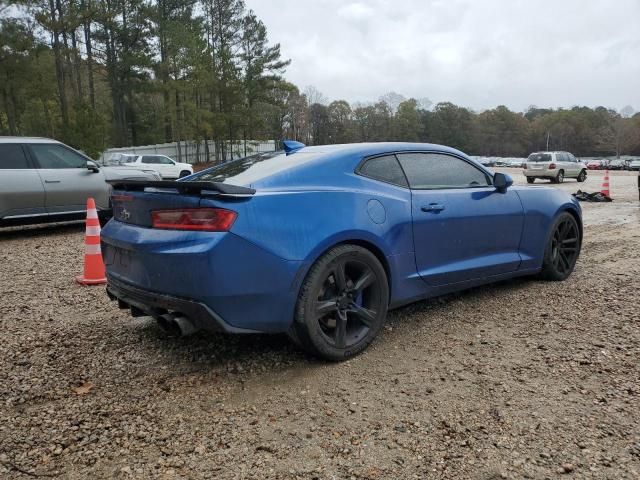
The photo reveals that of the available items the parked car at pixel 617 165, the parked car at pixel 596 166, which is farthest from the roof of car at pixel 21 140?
the parked car at pixel 596 166

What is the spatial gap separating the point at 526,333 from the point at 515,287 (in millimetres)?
1299

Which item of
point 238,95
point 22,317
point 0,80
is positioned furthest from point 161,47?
point 22,317

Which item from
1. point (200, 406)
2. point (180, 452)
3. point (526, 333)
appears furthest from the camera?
point (526, 333)

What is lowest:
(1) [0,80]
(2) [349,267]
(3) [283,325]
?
(3) [283,325]

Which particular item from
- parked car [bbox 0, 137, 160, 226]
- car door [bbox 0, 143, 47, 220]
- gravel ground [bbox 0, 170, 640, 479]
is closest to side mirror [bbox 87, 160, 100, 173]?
parked car [bbox 0, 137, 160, 226]

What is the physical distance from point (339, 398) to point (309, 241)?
90 centimetres

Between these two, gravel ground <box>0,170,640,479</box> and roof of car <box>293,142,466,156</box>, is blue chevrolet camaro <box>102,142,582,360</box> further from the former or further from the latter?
gravel ground <box>0,170,640,479</box>

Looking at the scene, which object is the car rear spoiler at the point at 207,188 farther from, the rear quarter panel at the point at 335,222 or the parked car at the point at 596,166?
the parked car at the point at 596,166

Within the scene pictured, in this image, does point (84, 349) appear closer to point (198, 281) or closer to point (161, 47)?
point (198, 281)

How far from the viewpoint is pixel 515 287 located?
4973 mm

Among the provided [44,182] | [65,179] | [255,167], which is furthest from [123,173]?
[255,167]

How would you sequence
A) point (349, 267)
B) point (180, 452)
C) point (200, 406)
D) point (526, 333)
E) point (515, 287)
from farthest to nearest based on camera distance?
point (515, 287) < point (526, 333) < point (349, 267) < point (200, 406) < point (180, 452)

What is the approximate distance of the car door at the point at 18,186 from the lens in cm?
805

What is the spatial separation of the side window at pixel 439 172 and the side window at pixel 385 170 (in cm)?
7
